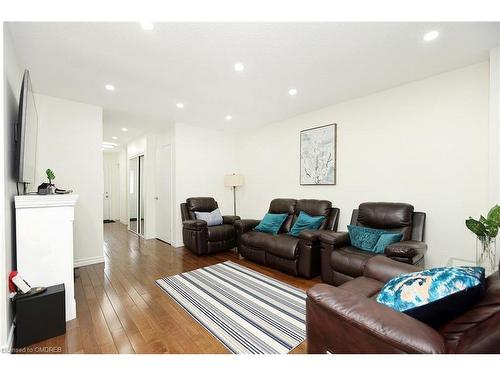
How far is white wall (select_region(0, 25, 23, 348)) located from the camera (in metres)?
1.37

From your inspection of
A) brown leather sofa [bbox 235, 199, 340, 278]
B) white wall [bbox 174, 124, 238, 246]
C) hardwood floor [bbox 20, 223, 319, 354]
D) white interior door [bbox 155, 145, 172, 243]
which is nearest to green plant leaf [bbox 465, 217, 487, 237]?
brown leather sofa [bbox 235, 199, 340, 278]

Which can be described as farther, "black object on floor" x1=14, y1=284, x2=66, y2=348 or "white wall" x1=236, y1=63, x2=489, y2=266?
"white wall" x1=236, y1=63, x2=489, y2=266

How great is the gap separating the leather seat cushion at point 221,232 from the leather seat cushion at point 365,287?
2.46 metres

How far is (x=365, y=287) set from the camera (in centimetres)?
153

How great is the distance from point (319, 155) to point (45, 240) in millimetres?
3501

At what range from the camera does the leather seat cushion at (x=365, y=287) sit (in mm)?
1465

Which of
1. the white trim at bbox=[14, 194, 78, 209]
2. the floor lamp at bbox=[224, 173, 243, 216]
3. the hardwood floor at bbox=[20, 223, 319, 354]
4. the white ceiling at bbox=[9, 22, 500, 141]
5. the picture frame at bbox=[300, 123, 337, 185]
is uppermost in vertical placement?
the white ceiling at bbox=[9, 22, 500, 141]

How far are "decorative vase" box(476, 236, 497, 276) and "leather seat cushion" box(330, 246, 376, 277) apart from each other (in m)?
0.84

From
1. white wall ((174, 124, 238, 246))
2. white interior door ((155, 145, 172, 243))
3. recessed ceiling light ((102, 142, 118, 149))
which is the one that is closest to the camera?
white wall ((174, 124, 238, 246))

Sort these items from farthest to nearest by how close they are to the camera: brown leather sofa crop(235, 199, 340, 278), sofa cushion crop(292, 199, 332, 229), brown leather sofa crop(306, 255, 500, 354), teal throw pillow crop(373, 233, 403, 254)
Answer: sofa cushion crop(292, 199, 332, 229)
brown leather sofa crop(235, 199, 340, 278)
teal throw pillow crop(373, 233, 403, 254)
brown leather sofa crop(306, 255, 500, 354)

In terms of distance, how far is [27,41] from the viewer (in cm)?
185

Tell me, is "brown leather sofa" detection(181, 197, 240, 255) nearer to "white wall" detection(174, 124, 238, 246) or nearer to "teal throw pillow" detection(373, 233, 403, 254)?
"white wall" detection(174, 124, 238, 246)
